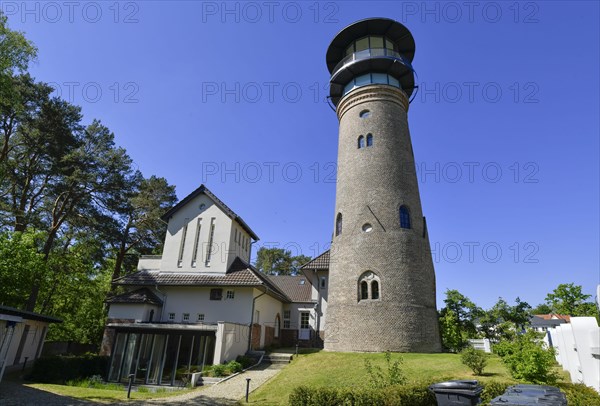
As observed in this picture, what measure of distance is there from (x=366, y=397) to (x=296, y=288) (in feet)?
73.7

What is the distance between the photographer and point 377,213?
19766mm

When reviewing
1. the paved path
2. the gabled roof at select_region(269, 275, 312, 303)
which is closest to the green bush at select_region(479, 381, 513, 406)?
the paved path

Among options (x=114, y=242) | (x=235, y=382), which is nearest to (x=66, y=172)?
(x=114, y=242)

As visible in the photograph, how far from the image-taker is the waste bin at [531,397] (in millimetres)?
6855

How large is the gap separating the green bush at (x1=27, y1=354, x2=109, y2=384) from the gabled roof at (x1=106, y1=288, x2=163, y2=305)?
135 inches

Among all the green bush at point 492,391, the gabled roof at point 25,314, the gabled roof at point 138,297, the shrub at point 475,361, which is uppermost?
the gabled roof at point 138,297

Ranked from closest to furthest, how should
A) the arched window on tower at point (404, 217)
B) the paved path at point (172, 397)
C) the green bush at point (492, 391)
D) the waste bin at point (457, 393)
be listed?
the waste bin at point (457, 393), the green bush at point (492, 391), the paved path at point (172, 397), the arched window on tower at point (404, 217)

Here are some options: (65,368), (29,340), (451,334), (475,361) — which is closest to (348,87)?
(451,334)

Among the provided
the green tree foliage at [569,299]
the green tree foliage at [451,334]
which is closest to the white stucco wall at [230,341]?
the green tree foliage at [451,334]

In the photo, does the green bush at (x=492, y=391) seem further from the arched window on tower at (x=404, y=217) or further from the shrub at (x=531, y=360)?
the arched window on tower at (x=404, y=217)

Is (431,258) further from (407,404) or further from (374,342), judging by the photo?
(407,404)

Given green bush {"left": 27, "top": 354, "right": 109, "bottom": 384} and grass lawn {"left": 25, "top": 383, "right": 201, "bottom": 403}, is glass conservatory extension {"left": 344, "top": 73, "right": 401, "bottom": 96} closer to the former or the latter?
grass lawn {"left": 25, "top": 383, "right": 201, "bottom": 403}

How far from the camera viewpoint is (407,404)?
946 centimetres

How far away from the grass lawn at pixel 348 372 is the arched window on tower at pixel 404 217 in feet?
22.8
